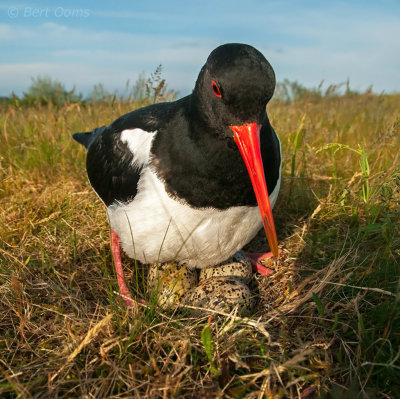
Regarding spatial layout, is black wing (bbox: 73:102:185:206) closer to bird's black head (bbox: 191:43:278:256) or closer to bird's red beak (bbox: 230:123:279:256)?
bird's black head (bbox: 191:43:278:256)

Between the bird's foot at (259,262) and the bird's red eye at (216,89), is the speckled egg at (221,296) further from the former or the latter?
the bird's red eye at (216,89)

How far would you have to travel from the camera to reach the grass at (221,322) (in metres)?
1.88

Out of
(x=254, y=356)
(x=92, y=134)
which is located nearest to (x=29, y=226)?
(x=92, y=134)

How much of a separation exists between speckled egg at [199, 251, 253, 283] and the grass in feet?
0.54

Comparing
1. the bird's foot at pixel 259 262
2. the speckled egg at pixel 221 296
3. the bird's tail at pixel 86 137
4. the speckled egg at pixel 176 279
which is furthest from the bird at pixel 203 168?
the bird's tail at pixel 86 137

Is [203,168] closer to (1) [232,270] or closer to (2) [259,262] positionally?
(1) [232,270]

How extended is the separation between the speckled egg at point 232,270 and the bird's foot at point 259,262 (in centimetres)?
19

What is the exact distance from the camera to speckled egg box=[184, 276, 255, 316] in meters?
2.50

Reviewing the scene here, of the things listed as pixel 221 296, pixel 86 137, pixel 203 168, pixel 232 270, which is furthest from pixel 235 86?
pixel 86 137

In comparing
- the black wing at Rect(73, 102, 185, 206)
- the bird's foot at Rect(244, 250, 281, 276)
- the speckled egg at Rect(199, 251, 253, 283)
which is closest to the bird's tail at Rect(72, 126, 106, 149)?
the black wing at Rect(73, 102, 185, 206)

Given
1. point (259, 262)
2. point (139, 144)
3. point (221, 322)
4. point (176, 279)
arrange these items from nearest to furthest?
point (221, 322)
point (139, 144)
point (176, 279)
point (259, 262)

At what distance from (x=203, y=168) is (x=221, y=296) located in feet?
2.90

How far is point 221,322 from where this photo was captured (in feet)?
7.59

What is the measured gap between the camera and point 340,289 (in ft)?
8.23
